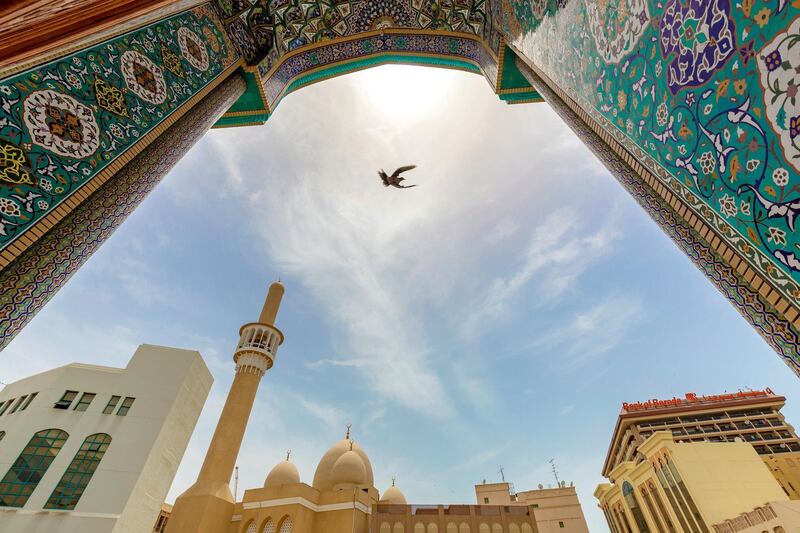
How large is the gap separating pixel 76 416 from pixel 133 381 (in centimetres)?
219

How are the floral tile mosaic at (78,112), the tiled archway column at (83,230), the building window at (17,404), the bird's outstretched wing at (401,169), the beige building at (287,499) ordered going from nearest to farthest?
the floral tile mosaic at (78,112) < the tiled archway column at (83,230) < the bird's outstretched wing at (401,169) < the beige building at (287,499) < the building window at (17,404)

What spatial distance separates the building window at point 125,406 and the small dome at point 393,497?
13769 millimetres

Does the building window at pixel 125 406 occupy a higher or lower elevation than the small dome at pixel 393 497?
higher

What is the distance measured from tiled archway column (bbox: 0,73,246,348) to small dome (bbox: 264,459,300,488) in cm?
1922

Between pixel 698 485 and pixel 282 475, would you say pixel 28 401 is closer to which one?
pixel 282 475

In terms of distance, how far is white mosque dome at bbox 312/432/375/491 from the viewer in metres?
19.1

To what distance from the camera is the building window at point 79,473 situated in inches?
516

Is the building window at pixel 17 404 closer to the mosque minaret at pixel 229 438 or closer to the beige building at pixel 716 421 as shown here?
the mosque minaret at pixel 229 438

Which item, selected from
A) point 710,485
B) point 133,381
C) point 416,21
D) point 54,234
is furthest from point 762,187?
point 710,485

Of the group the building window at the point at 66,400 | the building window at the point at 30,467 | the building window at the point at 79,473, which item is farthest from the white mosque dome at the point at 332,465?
the building window at the point at 66,400

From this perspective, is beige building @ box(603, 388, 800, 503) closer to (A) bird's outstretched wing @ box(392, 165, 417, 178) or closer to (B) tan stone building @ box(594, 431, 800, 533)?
(B) tan stone building @ box(594, 431, 800, 533)

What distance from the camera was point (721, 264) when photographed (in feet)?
7.36

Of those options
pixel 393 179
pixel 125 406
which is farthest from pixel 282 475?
pixel 393 179

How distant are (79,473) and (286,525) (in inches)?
316
